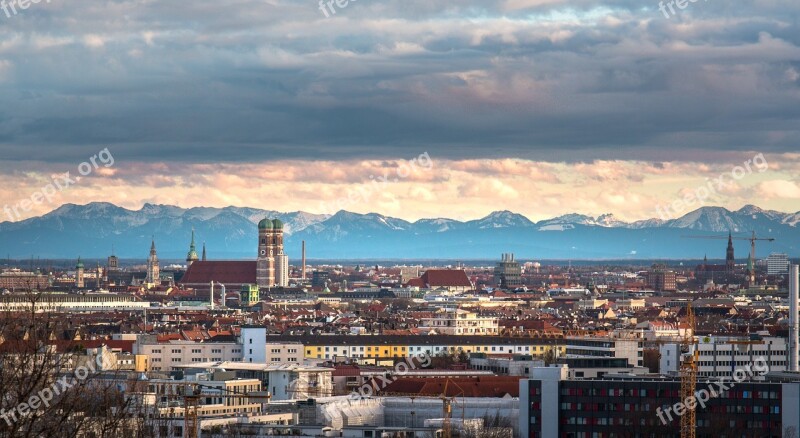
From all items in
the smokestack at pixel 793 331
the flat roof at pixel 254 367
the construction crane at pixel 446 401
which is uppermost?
the smokestack at pixel 793 331

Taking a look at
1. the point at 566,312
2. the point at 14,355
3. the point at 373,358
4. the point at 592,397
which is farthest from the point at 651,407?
the point at 566,312

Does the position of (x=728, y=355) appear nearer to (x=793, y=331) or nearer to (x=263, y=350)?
(x=793, y=331)

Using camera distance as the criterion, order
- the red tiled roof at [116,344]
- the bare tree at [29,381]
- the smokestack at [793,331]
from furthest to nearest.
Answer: the red tiled roof at [116,344]
the smokestack at [793,331]
the bare tree at [29,381]

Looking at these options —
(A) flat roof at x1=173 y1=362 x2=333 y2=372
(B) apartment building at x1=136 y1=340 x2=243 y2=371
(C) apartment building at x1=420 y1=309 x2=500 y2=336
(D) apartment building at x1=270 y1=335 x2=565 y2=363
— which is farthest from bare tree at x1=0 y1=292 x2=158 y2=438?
(C) apartment building at x1=420 y1=309 x2=500 y2=336

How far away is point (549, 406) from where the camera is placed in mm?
61125

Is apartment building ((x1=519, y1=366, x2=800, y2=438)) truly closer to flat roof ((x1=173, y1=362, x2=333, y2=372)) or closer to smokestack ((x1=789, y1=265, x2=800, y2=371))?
flat roof ((x1=173, y1=362, x2=333, y2=372))

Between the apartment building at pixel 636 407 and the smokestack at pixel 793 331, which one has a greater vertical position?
the smokestack at pixel 793 331

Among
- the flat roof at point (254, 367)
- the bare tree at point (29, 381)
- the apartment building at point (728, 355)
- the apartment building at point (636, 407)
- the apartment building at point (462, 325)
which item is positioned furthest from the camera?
→ the apartment building at point (462, 325)

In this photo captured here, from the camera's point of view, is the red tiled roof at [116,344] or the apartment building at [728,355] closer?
the apartment building at [728,355]

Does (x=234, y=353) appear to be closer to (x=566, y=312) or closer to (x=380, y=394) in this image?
(x=380, y=394)

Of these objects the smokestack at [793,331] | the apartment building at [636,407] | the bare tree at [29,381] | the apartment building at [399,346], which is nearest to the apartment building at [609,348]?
the smokestack at [793,331]

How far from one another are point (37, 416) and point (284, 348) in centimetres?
8286

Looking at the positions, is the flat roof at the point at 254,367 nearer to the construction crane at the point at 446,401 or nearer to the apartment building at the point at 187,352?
the construction crane at the point at 446,401

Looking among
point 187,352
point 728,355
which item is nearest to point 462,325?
point 187,352
